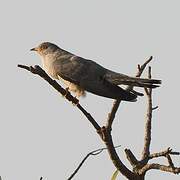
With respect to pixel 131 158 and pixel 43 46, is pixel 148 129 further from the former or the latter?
pixel 43 46

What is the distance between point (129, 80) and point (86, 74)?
0.95m

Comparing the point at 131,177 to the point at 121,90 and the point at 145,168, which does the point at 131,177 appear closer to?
the point at 145,168

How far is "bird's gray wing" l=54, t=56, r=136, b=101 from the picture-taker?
677 cm

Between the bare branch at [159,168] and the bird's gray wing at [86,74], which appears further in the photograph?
the bird's gray wing at [86,74]

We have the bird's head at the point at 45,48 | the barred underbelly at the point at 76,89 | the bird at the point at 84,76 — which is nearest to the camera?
the bird at the point at 84,76

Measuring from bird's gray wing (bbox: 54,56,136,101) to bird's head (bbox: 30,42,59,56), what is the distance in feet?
2.16

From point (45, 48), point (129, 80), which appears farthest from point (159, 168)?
point (45, 48)

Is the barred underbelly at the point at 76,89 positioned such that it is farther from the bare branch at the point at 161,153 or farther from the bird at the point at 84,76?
the bare branch at the point at 161,153

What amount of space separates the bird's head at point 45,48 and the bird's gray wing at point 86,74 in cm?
66

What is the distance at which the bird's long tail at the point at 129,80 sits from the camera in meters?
5.38

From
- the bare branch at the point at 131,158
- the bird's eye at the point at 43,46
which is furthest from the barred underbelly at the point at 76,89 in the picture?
the bare branch at the point at 131,158

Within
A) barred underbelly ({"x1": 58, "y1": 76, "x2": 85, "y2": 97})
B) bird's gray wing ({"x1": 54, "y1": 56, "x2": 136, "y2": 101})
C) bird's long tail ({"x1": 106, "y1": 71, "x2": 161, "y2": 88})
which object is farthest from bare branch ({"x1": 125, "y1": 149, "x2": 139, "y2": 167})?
barred underbelly ({"x1": 58, "y1": 76, "x2": 85, "y2": 97})

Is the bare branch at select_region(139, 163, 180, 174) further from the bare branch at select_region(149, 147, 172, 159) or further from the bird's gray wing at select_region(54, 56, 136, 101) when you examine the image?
the bird's gray wing at select_region(54, 56, 136, 101)

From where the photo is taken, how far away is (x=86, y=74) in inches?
280
